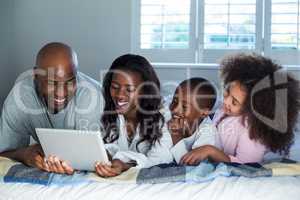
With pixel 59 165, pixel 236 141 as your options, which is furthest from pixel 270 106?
pixel 59 165

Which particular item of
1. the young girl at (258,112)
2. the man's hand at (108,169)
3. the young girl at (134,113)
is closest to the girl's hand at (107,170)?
the man's hand at (108,169)

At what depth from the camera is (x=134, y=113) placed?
1391 millimetres

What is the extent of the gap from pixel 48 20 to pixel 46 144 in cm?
148

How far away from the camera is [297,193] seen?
40.8 inches

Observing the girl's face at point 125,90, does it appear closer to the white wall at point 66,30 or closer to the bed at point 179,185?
the bed at point 179,185

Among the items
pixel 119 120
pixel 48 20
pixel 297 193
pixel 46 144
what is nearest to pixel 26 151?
pixel 46 144

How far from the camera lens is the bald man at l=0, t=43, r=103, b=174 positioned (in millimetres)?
1267

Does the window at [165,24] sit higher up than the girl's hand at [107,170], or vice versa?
the window at [165,24]

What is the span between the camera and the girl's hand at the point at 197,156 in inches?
47.3

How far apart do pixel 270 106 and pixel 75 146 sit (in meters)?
0.61

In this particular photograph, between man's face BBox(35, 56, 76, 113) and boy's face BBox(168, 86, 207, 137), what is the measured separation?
0.34 m

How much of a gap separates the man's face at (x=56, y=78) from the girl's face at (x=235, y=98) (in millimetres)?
491

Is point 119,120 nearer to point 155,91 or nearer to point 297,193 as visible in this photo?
point 155,91

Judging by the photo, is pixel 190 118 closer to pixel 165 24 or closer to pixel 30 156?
pixel 30 156
